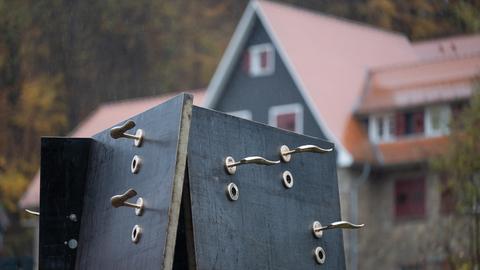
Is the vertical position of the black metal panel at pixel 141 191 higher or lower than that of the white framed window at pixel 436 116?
lower

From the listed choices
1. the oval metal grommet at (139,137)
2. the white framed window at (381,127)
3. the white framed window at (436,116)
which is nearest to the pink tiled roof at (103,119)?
the white framed window at (381,127)

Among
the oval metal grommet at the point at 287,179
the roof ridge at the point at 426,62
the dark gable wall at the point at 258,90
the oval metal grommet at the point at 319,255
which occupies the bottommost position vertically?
the oval metal grommet at the point at 319,255

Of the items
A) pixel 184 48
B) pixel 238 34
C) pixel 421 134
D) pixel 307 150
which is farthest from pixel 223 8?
pixel 307 150

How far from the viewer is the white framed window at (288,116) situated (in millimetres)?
39125

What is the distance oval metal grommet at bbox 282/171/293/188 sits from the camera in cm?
1511

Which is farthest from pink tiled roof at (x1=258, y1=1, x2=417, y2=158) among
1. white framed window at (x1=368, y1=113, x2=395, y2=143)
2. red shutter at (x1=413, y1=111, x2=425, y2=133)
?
red shutter at (x1=413, y1=111, x2=425, y2=133)

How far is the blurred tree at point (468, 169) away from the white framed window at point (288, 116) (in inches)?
403

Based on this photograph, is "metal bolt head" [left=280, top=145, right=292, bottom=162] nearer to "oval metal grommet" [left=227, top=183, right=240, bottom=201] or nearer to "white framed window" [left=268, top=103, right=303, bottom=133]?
"oval metal grommet" [left=227, top=183, right=240, bottom=201]

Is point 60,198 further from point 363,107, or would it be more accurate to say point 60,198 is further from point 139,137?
point 363,107

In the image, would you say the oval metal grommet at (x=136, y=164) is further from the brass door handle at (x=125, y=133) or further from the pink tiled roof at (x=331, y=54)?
the pink tiled roof at (x=331, y=54)

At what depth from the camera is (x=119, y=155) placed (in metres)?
14.8

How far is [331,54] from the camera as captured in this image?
135 ft

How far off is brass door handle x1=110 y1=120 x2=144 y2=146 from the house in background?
864 inches

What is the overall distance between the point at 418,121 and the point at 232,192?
971 inches
